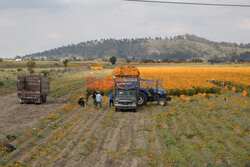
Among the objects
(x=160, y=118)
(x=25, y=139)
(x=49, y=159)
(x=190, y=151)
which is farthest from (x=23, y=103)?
(x=190, y=151)

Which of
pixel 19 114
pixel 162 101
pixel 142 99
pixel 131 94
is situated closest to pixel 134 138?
pixel 131 94

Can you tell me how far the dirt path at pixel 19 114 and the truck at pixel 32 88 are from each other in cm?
69

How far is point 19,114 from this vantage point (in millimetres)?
21516

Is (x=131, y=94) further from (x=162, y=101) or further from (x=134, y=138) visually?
(x=134, y=138)

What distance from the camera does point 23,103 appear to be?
26.5m

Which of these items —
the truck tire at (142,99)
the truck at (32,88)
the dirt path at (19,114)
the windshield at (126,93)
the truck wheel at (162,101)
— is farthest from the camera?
the truck at (32,88)

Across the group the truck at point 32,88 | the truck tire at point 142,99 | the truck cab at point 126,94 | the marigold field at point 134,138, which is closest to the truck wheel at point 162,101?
the marigold field at point 134,138

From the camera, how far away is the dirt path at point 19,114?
16961 millimetres

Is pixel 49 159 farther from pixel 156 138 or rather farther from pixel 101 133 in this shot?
pixel 156 138

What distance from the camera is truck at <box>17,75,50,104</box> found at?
2594 cm

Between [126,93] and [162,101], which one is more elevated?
[126,93]

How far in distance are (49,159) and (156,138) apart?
598cm

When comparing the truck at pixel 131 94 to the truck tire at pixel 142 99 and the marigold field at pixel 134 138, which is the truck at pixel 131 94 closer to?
the truck tire at pixel 142 99

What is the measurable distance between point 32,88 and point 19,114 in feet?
24.3
